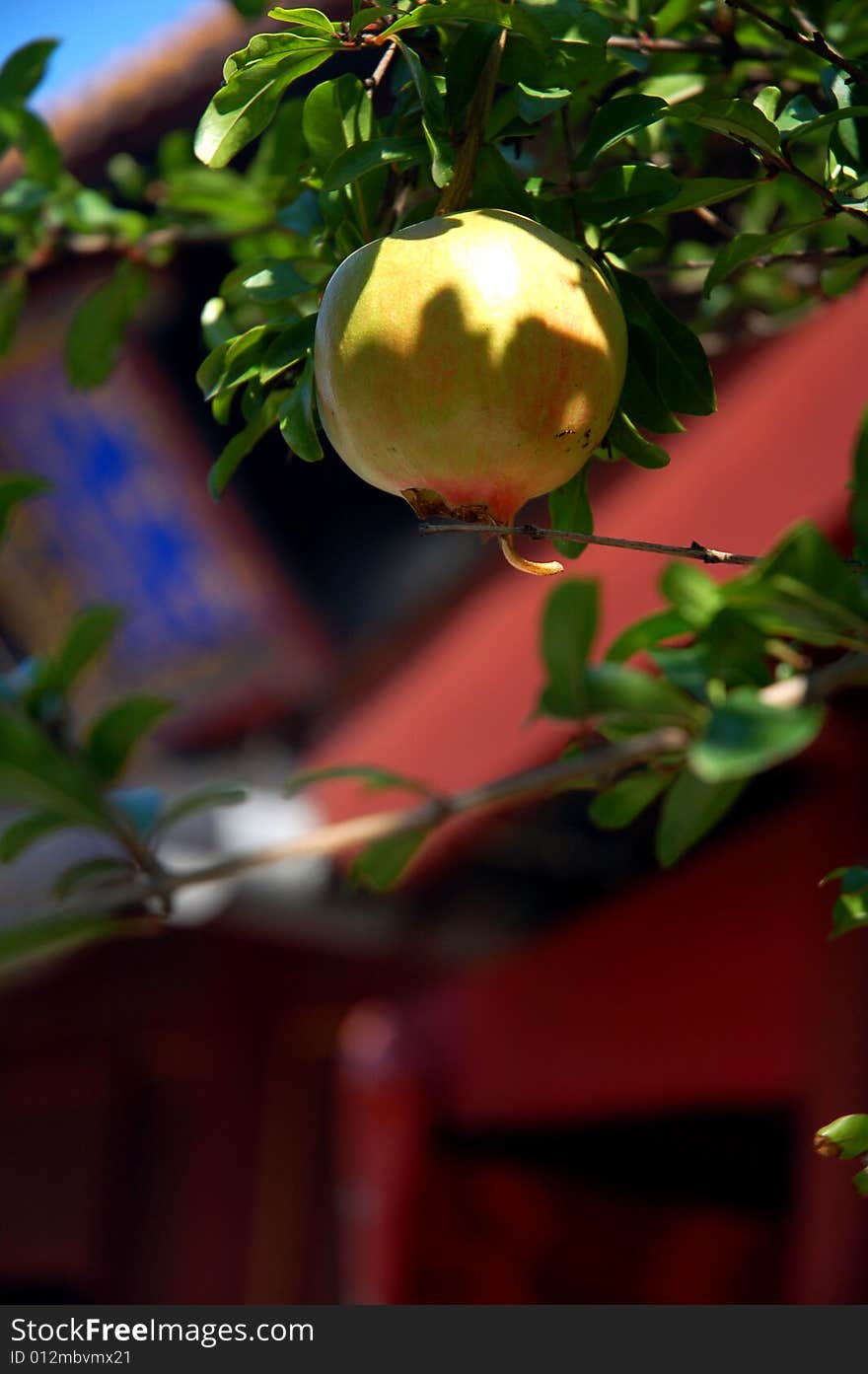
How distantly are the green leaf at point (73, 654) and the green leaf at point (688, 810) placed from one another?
0.21m

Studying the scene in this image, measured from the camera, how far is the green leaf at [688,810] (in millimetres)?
428

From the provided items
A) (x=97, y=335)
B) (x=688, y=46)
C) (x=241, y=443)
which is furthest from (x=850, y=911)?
(x=97, y=335)

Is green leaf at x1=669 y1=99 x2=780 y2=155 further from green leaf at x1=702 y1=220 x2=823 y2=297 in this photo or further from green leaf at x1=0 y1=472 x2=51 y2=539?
green leaf at x1=0 y1=472 x2=51 y2=539

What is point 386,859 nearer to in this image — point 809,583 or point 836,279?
point 809,583

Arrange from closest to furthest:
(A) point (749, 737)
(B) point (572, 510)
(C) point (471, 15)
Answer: (A) point (749, 737) < (C) point (471, 15) < (B) point (572, 510)

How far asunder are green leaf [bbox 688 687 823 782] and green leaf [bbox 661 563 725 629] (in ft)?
0.21

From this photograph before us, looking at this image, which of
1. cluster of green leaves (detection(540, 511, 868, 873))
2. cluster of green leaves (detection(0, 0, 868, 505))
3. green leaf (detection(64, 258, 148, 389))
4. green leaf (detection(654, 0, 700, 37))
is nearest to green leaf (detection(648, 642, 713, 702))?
cluster of green leaves (detection(540, 511, 868, 873))

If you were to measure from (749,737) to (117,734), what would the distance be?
0.85 feet

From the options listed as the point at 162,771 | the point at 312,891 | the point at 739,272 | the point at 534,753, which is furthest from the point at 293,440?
→ the point at 162,771

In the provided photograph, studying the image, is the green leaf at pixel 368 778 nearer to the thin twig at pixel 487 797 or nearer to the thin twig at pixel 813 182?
the thin twig at pixel 487 797

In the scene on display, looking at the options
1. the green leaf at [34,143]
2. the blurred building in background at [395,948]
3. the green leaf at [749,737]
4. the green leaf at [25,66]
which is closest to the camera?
the green leaf at [749,737]

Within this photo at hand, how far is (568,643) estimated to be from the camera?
430 millimetres

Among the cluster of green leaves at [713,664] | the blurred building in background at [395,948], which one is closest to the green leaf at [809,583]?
the cluster of green leaves at [713,664]

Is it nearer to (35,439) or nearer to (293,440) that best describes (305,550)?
(35,439)
